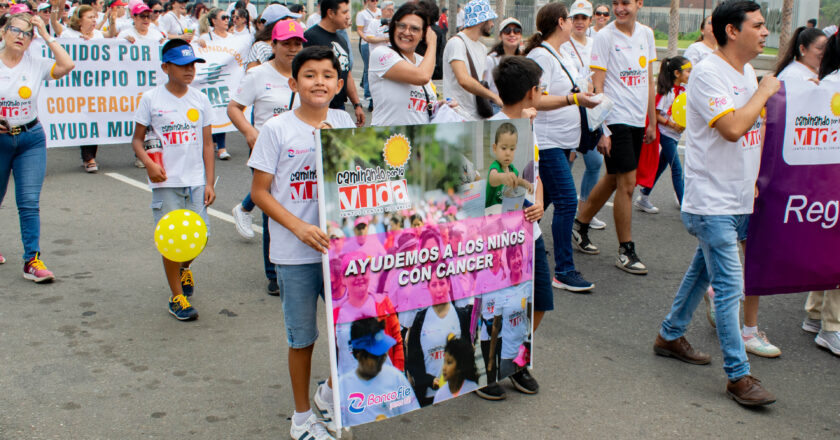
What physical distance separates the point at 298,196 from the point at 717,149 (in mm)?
2146

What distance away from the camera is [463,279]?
382 centimetres

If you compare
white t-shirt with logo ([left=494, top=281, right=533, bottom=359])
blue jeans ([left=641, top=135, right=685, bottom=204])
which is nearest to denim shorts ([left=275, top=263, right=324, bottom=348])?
white t-shirt with logo ([left=494, top=281, right=533, bottom=359])

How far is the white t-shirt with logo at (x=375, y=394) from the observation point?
11.5ft

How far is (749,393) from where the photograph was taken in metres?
4.08

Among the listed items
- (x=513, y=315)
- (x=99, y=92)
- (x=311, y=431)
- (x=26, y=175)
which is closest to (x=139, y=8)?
(x=99, y=92)

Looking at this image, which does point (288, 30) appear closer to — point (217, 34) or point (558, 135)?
point (558, 135)

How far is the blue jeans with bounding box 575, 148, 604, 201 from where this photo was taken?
283 inches

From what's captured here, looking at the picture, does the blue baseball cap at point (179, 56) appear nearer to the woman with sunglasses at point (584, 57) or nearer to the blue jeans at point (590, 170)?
the woman with sunglasses at point (584, 57)

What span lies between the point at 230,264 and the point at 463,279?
10.2 ft

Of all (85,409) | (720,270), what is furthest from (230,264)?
(720,270)

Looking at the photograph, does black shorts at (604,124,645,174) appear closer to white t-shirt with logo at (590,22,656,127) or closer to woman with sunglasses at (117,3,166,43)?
white t-shirt with logo at (590,22,656,127)

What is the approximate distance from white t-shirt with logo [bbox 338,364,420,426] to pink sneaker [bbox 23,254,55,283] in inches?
130

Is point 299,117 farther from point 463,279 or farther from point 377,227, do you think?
point 463,279

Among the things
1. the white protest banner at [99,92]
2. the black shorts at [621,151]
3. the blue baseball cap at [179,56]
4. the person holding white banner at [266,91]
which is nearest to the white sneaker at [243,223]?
the person holding white banner at [266,91]
